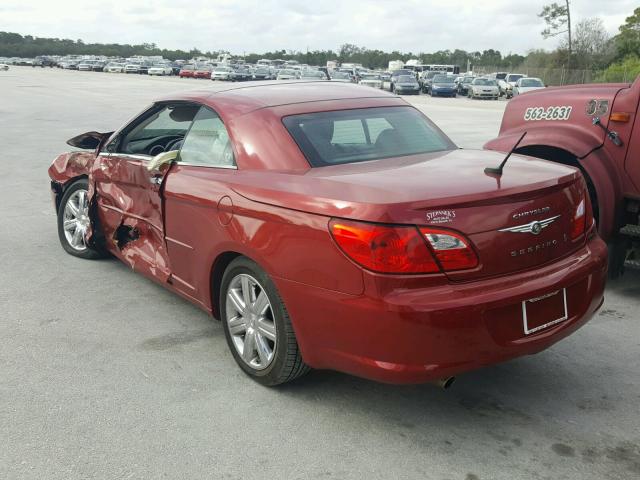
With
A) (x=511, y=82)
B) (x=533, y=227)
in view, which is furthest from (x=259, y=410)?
(x=511, y=82)

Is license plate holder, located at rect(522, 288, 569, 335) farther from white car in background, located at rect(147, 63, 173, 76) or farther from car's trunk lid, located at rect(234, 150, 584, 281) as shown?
white car in background, located at rect(147, 63, 173, 76)

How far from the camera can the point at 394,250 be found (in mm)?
3053

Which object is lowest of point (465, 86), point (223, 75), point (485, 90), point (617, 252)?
point (617, 252)

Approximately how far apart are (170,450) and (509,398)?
179 cm

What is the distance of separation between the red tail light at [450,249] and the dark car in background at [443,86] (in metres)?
40.4

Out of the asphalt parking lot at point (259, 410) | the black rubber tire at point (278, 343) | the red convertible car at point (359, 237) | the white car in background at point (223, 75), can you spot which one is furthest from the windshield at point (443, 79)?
the black rubber tire at point (278, 343)

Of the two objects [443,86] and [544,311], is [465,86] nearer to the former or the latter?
[443,86]

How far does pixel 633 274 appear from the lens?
6.18m

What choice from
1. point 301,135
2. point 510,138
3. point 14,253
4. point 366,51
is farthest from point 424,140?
point 366,51

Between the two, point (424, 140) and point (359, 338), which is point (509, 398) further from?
point (424, 140)

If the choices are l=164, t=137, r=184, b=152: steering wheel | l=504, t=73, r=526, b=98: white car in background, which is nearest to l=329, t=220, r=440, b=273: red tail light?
l=164, t=137, r=184, b=152: steering wheel

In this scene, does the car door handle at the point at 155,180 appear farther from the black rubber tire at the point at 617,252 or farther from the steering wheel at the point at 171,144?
the black rubber tire at the point at 617,252

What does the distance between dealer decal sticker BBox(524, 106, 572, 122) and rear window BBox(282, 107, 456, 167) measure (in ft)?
6.13

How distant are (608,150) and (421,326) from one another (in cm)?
331
